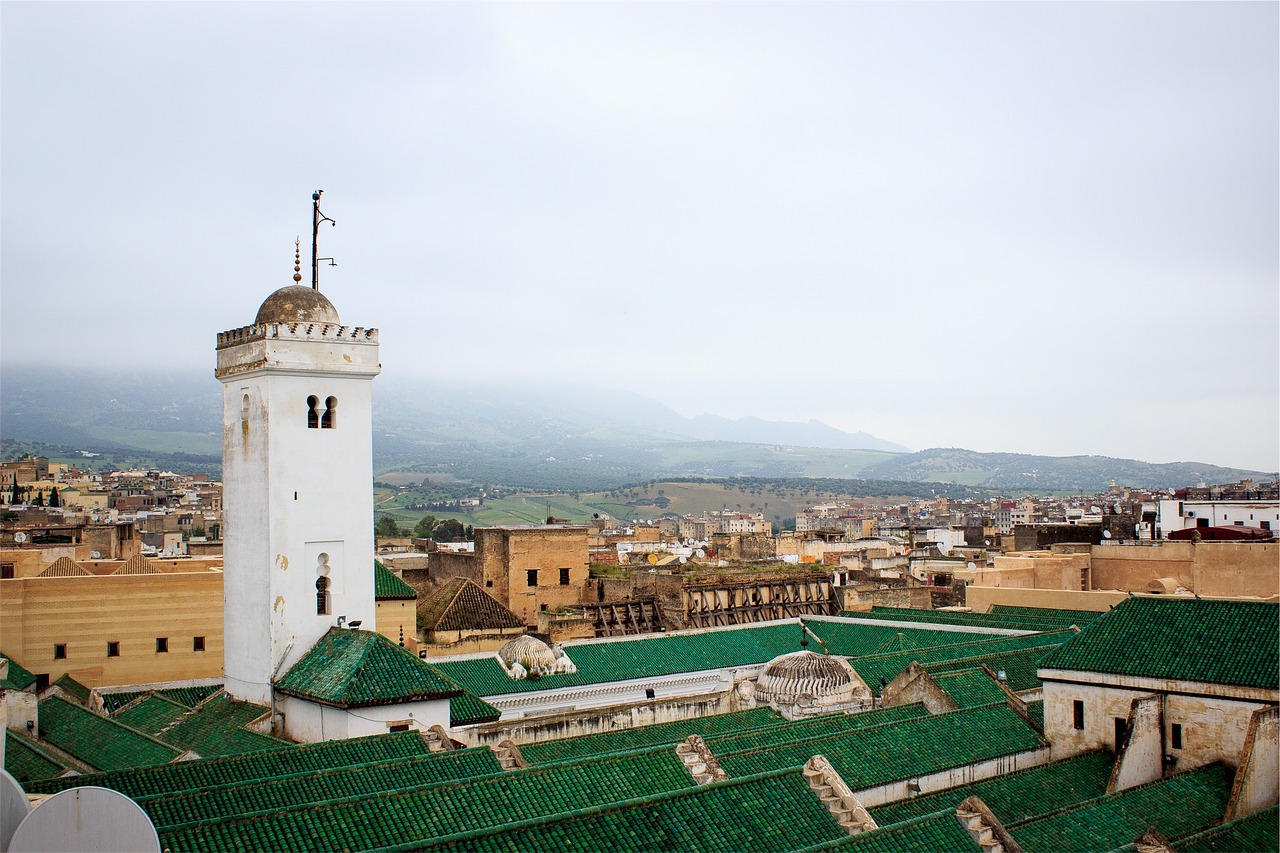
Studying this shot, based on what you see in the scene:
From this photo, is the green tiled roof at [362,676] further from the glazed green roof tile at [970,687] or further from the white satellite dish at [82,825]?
the white satellite dish at [82,825]

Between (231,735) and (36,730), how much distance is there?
4.33 metres

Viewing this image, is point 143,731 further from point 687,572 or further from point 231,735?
point 687,572

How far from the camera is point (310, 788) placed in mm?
14734

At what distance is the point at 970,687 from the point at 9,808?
19.4 meters

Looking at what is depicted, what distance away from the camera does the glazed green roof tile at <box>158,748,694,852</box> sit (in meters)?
12.2

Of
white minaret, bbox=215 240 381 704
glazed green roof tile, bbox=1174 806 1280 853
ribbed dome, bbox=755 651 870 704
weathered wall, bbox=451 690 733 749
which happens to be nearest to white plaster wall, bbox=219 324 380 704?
white minaret, bbox=215 240 381 704

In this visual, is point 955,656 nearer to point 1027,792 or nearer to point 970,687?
point 970,687

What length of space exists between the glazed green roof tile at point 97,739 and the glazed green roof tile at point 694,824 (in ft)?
28.3

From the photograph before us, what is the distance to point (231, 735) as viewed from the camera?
2017cm

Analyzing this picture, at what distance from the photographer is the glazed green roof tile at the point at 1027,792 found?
1600 centimetres

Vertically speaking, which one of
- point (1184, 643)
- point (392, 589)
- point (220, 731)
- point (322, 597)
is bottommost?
point (220, 731)

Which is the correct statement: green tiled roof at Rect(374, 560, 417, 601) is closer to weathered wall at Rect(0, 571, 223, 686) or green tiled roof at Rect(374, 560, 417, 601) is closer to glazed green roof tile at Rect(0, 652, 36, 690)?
weathered wall at Rect(0, 571, 223, 686)

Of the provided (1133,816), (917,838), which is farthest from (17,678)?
(1133,816)

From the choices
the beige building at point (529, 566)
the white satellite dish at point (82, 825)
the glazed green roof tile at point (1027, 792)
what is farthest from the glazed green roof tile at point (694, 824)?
the beige building at point (529, 566)
